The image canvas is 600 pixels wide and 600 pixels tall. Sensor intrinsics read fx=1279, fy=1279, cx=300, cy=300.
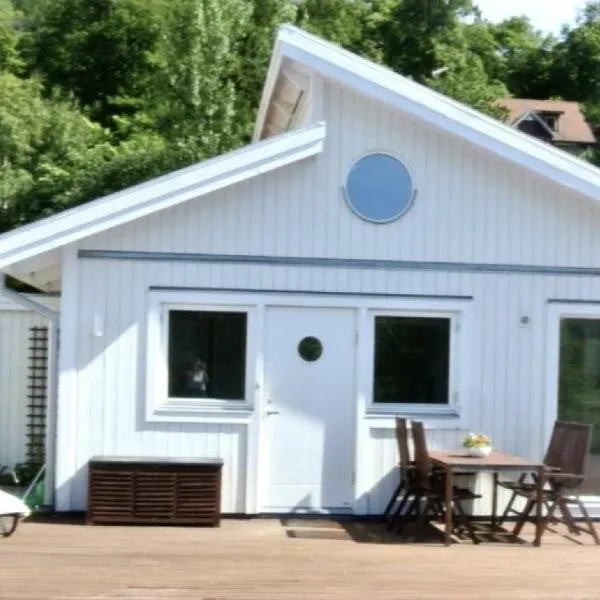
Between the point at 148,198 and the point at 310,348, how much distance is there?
6.57 feet

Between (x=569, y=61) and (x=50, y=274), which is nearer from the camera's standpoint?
(x=50, y=274)

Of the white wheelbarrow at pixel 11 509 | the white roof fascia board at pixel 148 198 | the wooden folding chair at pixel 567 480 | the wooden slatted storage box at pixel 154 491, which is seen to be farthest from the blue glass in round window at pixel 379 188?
the white wheelbarrow at pixel 11 509

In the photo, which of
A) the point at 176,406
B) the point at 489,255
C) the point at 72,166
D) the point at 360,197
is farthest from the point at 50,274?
the point at 72,166

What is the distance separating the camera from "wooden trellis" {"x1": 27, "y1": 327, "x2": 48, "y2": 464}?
14.5 m

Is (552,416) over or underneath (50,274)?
underneath

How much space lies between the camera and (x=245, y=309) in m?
11.4

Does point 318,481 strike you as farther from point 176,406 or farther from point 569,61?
point 569,61

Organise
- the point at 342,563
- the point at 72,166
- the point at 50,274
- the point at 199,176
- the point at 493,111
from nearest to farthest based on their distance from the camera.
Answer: the point at 342,563, the point at 199,176, the point at 50,274, the point at 72,166, the point at 493,111

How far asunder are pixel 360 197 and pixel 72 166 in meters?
19.2

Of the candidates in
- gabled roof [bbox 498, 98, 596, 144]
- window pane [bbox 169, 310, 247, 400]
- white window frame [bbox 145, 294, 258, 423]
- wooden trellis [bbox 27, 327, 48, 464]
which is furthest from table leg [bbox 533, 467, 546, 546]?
gabled roof [bbox 498, 98, 596, 144]

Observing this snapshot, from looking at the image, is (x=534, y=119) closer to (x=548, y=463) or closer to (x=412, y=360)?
(x=412, y=360)

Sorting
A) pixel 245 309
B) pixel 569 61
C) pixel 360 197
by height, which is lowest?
pixel 245 309

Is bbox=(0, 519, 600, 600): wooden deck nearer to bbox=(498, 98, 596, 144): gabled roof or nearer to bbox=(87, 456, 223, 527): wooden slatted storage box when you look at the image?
bbox=(87, 456, 223, 527): wooden slatted storage box

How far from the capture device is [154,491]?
431 inches
